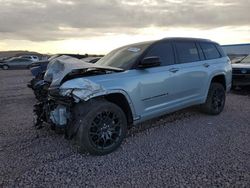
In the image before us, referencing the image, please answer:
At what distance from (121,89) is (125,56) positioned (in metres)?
1.13

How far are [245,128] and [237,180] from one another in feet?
8.11

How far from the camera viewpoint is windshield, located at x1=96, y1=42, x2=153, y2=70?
17.3ft

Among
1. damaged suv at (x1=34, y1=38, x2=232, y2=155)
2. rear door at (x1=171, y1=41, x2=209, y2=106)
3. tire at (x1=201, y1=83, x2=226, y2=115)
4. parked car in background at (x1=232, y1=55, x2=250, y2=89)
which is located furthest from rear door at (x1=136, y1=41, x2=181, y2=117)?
parked car in background at (x1=232, y1=55, x2=250, y2=89)

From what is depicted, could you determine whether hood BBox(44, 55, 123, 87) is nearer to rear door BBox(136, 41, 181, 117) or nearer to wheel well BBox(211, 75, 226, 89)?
rear door BBox(136, 41, 181, 117)

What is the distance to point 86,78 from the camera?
4.45 meters

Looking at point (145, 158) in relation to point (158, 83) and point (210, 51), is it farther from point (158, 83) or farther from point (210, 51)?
point (210, 51)

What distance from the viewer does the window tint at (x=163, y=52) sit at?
550cm

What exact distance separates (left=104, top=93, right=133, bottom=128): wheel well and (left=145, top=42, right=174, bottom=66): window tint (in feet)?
3.60

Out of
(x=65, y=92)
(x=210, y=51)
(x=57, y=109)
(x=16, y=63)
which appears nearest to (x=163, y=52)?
(x=210, y=51)

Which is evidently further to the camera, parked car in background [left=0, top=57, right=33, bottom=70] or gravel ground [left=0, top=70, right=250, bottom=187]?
parked car in background [left=0, top=57, right=33, bottom=70]

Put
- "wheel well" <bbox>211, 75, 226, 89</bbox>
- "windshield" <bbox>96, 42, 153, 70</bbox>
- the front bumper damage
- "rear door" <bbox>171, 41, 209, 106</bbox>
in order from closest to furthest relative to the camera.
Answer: the front bumper damage
"windshield" <bbox>96, 42, 153, 70</bbox>
"rear door" <bbox>171, 41, 209, 106</bbox>
"wheel well" <bbox>211, 75, 226, 89</bbox>

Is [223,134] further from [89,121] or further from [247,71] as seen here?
[247,71]

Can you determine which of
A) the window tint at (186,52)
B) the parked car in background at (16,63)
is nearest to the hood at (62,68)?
the window tint at (186,52)

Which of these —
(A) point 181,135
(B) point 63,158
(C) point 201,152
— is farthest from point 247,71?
(B) point 63,158
